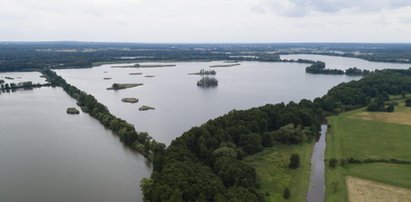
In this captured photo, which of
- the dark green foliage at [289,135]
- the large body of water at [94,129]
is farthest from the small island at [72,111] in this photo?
the dark green foliage at [289,135]

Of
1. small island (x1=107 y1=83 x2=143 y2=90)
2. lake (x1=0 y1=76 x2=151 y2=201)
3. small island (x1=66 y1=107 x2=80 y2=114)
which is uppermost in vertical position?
small island (x1=107 y1=83 x2=143 y2=90)

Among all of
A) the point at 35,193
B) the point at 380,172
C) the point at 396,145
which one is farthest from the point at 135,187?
the point at 396,145

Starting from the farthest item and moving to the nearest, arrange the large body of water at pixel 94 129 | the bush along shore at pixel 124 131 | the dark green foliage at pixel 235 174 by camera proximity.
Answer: the bush along shore at pixel 124 131 → the large body of water at pixel 94 129 → the dark green foliage at pixel 235 174

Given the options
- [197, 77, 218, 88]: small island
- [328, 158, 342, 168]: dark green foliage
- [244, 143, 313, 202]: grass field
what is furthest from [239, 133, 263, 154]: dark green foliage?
[197, 77, 218, 88]: small island

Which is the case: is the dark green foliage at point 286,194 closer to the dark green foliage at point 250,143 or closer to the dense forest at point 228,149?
the dense forest at point 228,149

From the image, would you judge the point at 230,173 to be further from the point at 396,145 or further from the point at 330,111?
the point at 330,111

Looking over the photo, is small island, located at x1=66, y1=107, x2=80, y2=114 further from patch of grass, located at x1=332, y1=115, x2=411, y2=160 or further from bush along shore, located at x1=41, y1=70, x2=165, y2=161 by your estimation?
patch of grass, located at x1=332, y1=115, x2=411, y2=160

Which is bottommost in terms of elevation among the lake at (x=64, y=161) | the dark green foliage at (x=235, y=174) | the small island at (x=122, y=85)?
the lake at (x=64, y=161)
